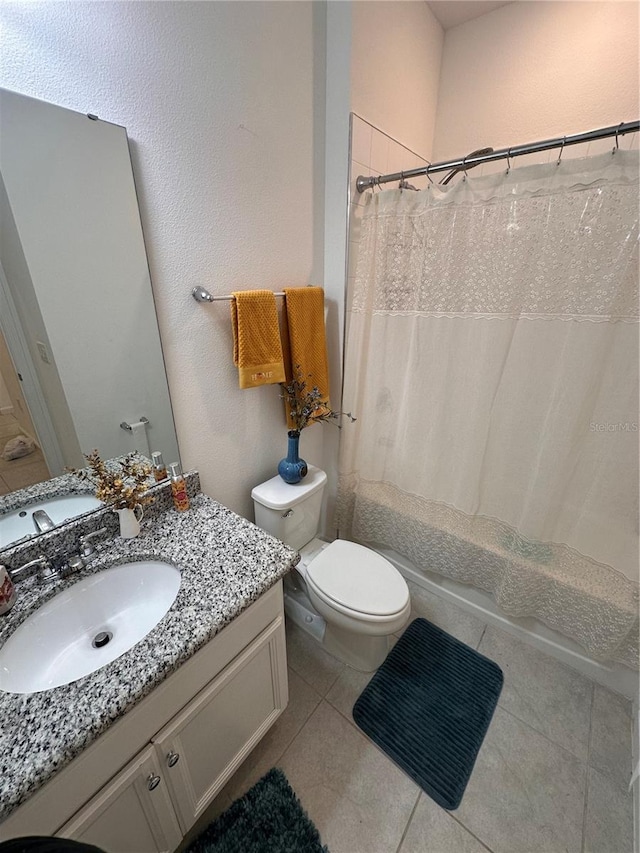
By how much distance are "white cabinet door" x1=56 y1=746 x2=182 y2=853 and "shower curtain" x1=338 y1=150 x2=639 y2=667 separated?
1.29 m

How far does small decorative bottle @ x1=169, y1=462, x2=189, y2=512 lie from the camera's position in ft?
3.60

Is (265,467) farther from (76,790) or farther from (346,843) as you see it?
(346,843)

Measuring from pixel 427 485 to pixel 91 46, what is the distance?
1.74m

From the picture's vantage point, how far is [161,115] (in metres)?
0.92

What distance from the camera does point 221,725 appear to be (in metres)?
0.89

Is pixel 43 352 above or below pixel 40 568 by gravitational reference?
above

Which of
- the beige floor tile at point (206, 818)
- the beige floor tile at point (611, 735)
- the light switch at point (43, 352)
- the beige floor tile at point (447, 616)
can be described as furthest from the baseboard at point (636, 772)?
the light switch at point (43, 352)

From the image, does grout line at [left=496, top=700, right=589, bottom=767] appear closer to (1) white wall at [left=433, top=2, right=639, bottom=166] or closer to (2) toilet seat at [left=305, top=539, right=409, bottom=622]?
(2) toilet seat at [left=305, top=539, right=409, bottom=622]

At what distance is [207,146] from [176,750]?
63.1 inches

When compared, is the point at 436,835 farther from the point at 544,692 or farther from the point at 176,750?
the point at 176,750

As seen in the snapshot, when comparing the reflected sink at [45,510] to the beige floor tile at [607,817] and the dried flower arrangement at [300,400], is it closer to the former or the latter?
the dried flower arrangement at [300,400]

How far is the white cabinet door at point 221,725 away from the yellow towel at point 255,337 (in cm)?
81

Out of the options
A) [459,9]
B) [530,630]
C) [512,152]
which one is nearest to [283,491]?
[530,630]

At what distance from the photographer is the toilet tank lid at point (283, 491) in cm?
135
